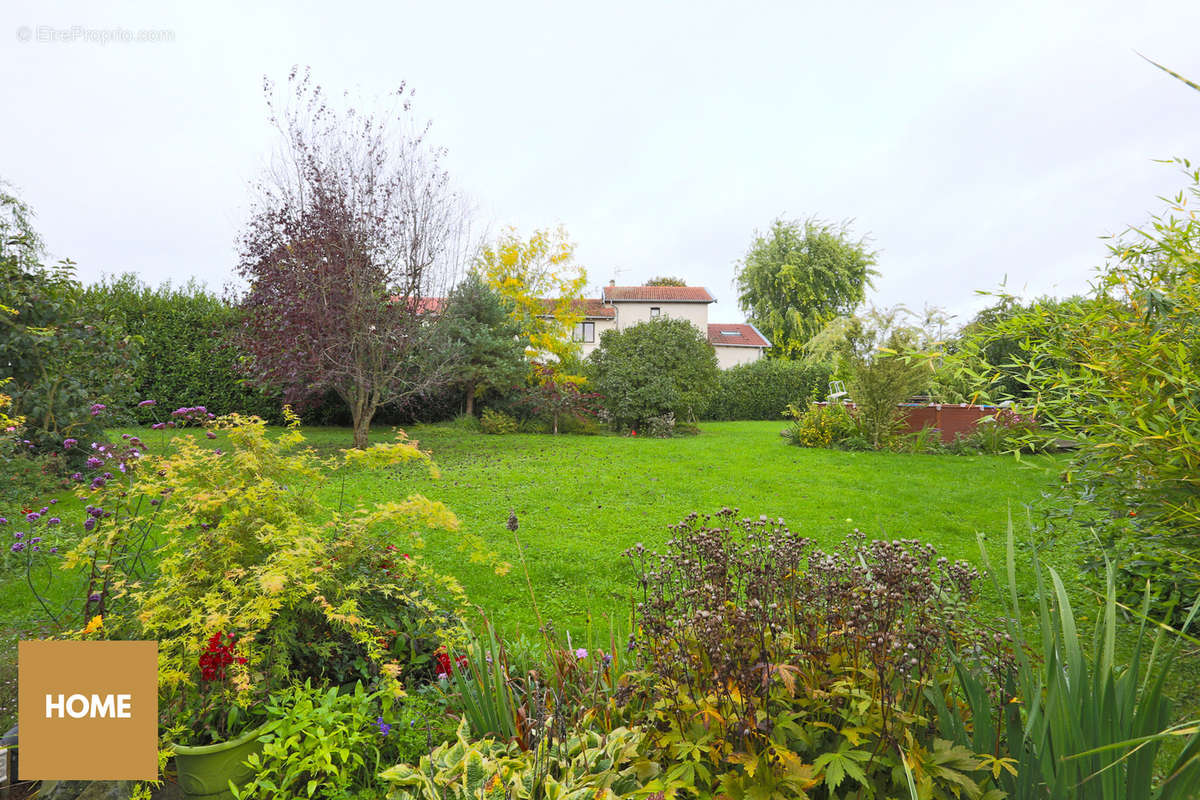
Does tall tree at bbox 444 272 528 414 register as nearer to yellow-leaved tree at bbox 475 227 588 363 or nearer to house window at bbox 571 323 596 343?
yellow-leaved tree at bbox 475 227 588 363

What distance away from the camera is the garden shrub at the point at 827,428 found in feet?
38.4

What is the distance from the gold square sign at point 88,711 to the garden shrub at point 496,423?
12.3 m

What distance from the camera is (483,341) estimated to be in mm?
14094

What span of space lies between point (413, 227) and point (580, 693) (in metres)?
8.91

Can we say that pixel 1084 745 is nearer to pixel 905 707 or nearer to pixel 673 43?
pixel 905 707

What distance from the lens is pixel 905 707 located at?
167 cm

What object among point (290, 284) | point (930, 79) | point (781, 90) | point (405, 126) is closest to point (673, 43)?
point (781, 90)

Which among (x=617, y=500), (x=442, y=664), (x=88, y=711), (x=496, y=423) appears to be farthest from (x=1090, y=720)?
(x=496, y=423)

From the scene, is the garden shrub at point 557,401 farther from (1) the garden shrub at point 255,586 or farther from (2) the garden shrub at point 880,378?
(1) the garden shrub at point 255,586

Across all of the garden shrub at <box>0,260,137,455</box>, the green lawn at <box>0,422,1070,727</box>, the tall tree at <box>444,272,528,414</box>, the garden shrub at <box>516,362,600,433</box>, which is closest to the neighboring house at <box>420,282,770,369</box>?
the garden shrub at <box>516,362,600,433</box>

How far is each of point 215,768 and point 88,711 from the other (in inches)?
17.6

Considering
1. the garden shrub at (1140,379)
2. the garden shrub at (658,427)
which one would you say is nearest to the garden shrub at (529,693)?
the garden shrub at (1140,379)

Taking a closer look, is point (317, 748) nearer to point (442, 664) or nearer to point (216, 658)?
point (216, 658)

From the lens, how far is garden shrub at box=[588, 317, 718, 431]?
14.8 metres
